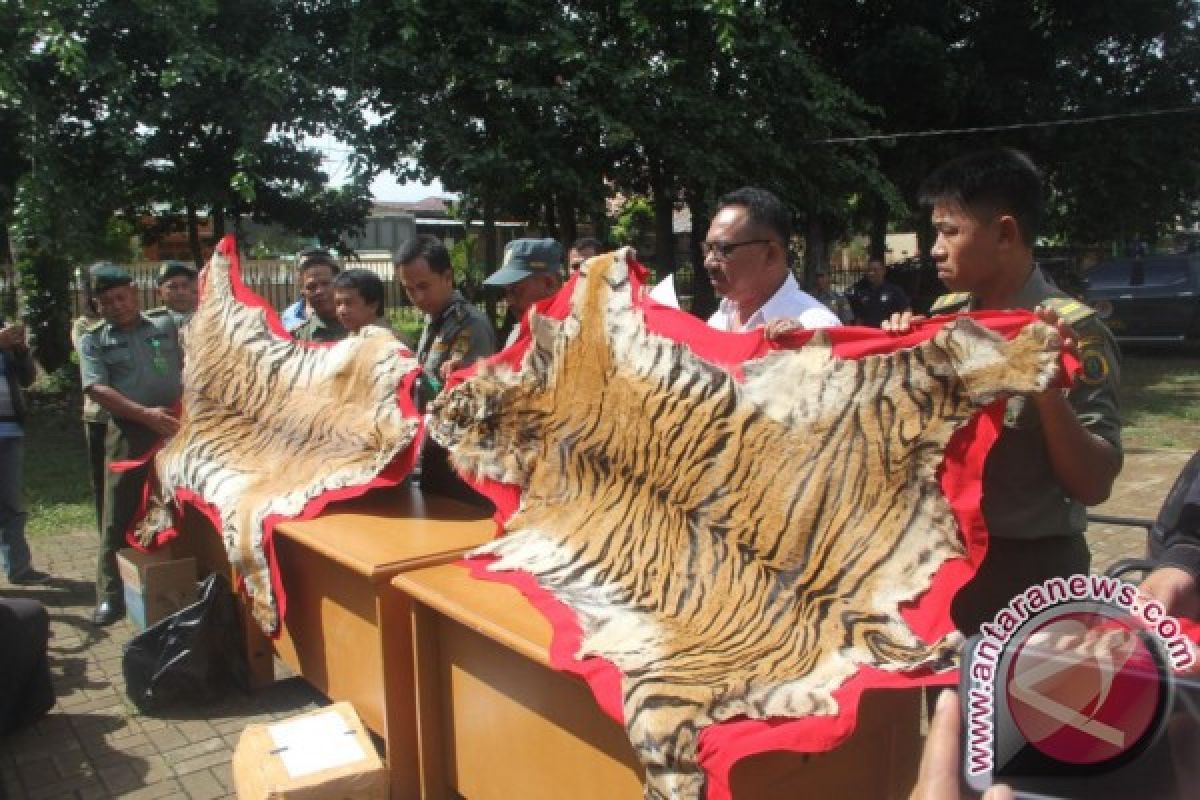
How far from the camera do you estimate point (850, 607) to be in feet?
6.48

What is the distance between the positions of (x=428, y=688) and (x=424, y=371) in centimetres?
146

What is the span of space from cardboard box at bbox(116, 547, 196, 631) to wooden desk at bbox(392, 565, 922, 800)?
6.46 feet

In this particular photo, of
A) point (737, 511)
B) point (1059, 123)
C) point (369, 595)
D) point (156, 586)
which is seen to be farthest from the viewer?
point (1059, 123)

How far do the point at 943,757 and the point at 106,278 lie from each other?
4.82m

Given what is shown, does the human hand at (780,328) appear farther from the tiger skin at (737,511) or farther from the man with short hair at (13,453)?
the man with short hair at (13,453)

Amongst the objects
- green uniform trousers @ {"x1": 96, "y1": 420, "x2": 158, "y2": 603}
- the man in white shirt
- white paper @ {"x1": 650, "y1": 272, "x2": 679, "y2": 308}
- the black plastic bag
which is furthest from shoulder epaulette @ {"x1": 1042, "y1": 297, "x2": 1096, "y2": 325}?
green uniform trousers @ {"x1": 96, "y1": 420, "x2": 158, "y2": 603}

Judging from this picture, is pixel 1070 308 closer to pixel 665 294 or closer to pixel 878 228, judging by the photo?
pixel 665 294

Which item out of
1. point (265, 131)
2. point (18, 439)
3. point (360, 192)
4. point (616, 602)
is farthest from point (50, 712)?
point (360, 192)

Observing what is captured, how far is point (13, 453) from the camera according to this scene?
5.26 m

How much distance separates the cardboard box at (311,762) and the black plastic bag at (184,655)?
1051 mm

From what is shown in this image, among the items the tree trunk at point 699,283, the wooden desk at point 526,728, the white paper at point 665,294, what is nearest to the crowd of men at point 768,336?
the white paper at point 665,294

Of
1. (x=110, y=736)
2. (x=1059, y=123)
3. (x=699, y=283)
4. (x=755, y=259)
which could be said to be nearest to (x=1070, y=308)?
(x=755, y=259)

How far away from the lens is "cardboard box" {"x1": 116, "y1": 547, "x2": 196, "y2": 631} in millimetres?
4223

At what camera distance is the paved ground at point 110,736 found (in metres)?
3.28
